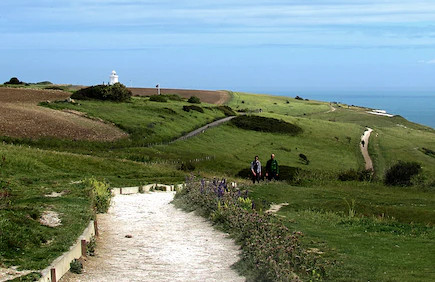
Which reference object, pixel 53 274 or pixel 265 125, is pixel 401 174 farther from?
pixel 53 274

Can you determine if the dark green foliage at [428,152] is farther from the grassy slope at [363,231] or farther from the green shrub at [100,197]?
the green shrub at [100,197]

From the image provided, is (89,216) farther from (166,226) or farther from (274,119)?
(274,119)

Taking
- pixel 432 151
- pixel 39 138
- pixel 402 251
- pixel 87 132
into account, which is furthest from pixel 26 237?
pixel 432 151

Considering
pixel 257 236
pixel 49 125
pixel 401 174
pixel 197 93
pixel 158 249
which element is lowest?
pixel 401 174

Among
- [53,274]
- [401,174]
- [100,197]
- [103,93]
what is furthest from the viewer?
[103,93]

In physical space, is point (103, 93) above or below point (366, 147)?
above

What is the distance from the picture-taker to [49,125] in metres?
62.8

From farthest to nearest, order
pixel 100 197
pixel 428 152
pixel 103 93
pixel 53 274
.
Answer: pixel 103 93, pixel 428 152, pixel 100 197, pixel 53 274

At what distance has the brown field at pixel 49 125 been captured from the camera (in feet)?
194

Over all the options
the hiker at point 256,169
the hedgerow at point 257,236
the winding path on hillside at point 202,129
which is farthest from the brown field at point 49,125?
the hedgerow at point 257,236

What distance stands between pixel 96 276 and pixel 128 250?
2.98m

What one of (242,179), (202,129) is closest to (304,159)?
(202,129)

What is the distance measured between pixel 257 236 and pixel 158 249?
2736 millimetres

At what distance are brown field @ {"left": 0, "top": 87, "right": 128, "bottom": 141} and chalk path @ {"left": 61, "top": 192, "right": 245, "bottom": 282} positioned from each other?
121ft
